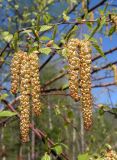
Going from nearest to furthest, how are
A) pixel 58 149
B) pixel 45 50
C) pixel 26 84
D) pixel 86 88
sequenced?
pixel 86 88 < pixel 26 84 < pixel 45 50 < pixel 58 149

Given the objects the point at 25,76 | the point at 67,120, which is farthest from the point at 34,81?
the point at 67,120

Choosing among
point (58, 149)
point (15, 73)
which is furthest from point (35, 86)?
point (58, 149)

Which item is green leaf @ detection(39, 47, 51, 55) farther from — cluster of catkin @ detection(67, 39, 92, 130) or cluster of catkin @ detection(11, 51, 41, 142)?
cluster of catkin @ detection(67, 39, 92, 130)

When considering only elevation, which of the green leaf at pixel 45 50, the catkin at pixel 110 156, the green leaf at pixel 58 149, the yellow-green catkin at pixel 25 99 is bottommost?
the catkin at pixel 110 156

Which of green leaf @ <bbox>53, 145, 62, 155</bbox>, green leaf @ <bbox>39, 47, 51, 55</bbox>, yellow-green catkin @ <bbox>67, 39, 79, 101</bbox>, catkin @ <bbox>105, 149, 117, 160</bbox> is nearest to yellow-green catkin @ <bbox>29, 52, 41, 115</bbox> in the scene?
yellow-green catkin @ <bbox>67, 39, 79, 101</bbox>

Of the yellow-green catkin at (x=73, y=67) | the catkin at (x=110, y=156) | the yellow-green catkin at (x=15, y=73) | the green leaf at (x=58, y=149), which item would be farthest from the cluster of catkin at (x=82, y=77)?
the green leaf at (x=58, y=149)

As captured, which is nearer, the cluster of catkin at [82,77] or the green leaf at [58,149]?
the cluster of catkin at [82,77]

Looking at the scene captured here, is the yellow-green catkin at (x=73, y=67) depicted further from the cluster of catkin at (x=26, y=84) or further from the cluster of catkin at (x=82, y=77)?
the cluster of catkin at (x=26, y=84)

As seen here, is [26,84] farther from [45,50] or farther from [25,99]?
[45,50]
